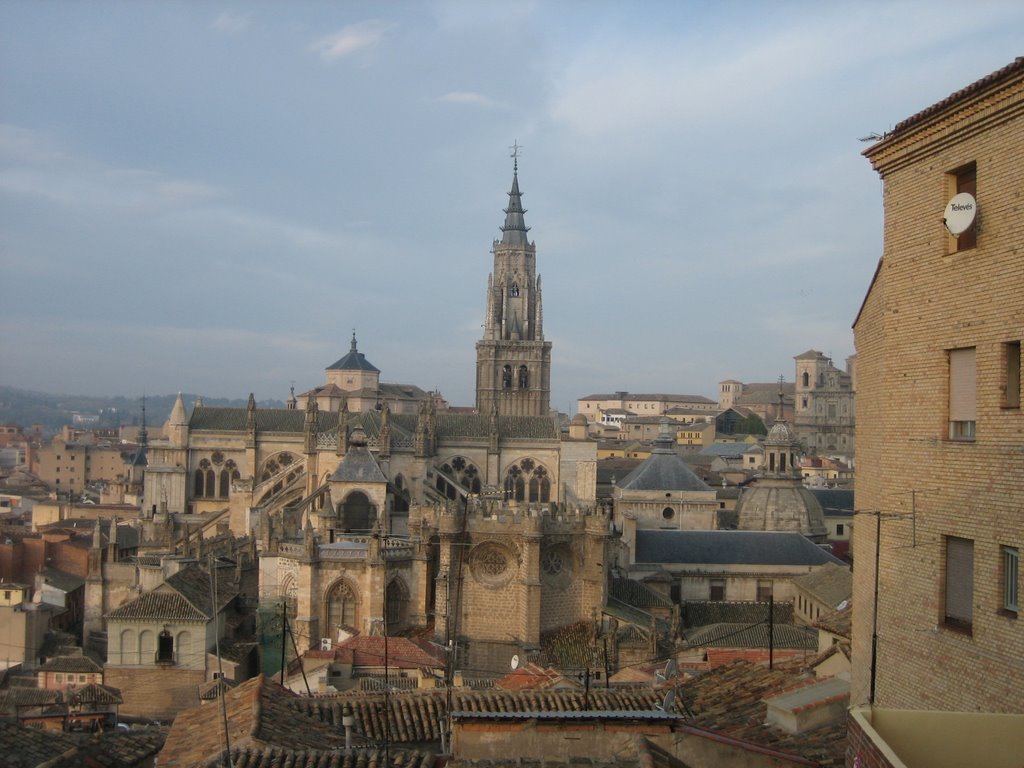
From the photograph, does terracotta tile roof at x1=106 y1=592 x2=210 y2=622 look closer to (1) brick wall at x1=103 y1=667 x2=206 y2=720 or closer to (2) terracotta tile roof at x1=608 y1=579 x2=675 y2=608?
(1) brick wall at x1=103 y1=667 x2=206 y2=720

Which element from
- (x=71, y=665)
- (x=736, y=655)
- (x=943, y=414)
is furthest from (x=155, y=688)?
(x=943, y=414)

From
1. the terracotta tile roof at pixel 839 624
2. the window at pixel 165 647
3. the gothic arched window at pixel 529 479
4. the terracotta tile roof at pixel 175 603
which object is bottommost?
the window at pixel 165 647

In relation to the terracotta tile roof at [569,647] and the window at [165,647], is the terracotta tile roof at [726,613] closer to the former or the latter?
the terracotta tile roof at [569,647]

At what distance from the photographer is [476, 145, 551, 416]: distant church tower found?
272 feet

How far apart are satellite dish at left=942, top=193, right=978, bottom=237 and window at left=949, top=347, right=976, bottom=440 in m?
1.16

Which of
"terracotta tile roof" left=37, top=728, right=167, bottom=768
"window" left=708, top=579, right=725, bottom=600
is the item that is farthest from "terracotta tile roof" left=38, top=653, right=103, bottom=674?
"window" left=708, top=579, right=725, bottom=600

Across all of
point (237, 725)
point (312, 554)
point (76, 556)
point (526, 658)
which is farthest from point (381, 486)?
point (237, 725)

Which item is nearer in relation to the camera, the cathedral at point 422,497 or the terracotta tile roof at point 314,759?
the terracotta tile roof at point 314,759

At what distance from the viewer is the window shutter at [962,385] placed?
37.9 feet

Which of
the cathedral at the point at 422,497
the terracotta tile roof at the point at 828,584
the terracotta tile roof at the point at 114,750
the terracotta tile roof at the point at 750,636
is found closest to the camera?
the terracotta tile roof at the point at 114,750

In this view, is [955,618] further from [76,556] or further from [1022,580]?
[76,556]

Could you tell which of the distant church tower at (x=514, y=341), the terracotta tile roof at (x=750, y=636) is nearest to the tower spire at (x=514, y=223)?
the distant church tower at (x=514, y=341)

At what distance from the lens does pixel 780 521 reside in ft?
195

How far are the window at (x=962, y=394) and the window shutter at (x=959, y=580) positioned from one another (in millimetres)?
1062
